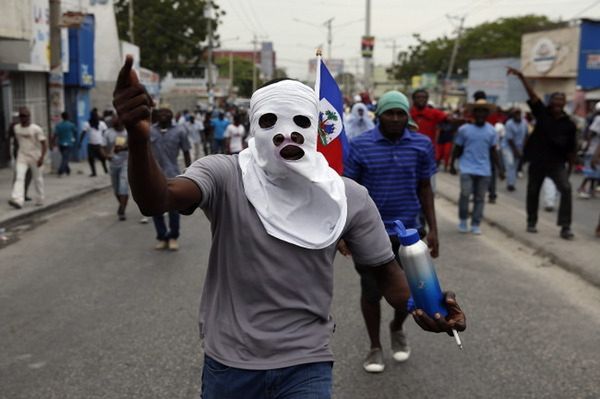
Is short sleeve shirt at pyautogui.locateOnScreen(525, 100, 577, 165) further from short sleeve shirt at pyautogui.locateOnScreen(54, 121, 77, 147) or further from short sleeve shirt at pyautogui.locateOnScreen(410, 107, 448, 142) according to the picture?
short sleeve shirt at pyautogui.locateOnScreen(54, 121, 77, 147)

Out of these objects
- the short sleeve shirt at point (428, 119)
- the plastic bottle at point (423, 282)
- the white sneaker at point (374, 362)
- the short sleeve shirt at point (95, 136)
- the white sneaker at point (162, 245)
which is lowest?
the white sneaker at point (162, 245)

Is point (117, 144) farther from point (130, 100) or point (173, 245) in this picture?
point (130, 100)

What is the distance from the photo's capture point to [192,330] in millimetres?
5762

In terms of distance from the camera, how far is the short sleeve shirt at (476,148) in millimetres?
9992

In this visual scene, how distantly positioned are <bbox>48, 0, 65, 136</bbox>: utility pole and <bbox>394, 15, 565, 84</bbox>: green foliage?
43.6m

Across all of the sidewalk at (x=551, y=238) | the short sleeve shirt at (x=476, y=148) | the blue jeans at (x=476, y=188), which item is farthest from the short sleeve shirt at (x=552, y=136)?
the sidewalk at (x=551, y=238)

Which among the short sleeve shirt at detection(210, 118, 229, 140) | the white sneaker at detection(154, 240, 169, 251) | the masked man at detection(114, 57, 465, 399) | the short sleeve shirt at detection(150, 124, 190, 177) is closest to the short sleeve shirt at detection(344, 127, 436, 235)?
the masked man at detection(114, 57, 465, 399)

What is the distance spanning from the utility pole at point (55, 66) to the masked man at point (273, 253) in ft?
56.4

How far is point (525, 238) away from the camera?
9883 mm

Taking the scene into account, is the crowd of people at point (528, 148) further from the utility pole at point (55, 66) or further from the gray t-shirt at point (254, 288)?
the utility pole at point (55, 66)

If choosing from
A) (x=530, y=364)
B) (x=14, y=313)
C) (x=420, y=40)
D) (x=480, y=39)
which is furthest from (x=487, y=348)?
(x=420, y=40)

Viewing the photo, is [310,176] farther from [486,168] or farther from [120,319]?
[486,168]

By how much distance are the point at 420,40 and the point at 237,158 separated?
3050 inches

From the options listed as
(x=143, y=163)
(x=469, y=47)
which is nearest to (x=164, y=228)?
(x=143, y=163)
